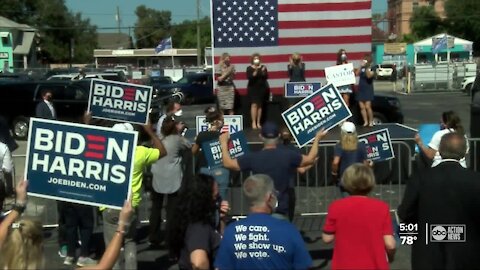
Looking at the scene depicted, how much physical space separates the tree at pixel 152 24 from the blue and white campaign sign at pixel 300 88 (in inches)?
3749

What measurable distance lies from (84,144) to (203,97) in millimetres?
29119

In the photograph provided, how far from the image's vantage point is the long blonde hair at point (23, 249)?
177 inches

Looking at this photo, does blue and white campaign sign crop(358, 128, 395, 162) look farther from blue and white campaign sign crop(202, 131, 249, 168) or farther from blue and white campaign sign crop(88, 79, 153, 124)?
blue and white campaign sign crop(88, 79, 153, 124)

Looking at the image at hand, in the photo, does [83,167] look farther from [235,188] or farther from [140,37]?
[140,37]

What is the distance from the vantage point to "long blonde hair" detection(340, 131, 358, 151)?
32.9 feet

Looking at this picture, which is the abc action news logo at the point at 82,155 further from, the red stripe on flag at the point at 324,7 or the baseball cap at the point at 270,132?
the red stripe on flag at the point at 324,7

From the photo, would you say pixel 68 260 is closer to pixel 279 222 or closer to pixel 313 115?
pixel 313 115

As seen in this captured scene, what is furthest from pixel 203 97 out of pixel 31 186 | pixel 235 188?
pixel 31 186

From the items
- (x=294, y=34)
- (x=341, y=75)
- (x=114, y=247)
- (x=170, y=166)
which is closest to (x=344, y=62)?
(x=341, y=75)

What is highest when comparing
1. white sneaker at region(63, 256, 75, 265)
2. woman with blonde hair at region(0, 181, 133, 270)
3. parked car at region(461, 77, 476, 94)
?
woman with blonde hair at region(0, 181, 133, 270)

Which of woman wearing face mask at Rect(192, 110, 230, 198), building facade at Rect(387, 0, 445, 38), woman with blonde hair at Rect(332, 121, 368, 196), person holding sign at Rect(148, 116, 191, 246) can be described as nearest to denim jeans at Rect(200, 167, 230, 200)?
woman wearing face mask at Rect(192, 110, 230, 198)

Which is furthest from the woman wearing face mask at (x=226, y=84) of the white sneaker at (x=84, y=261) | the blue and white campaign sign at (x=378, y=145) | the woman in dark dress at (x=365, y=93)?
the white sneaker at (x=84, y=261)

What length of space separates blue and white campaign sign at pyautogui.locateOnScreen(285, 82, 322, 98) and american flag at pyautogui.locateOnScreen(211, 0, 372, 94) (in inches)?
30.7

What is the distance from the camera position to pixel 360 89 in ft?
56.7
